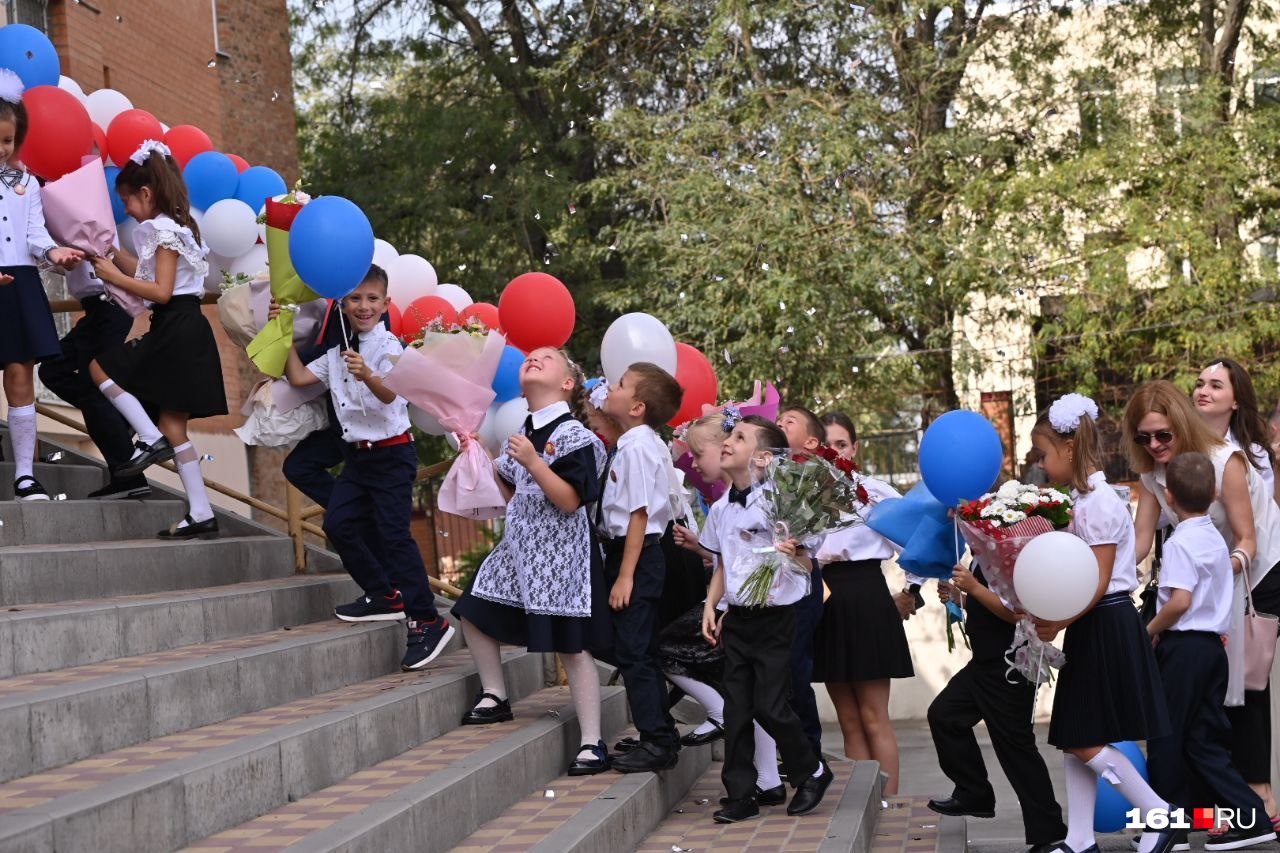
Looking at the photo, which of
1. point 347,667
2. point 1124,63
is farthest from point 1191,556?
point 1124,63

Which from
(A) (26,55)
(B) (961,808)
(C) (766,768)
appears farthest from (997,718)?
(A) (26,55)

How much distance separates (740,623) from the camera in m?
5.70

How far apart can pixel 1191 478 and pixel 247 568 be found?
4.34 metres

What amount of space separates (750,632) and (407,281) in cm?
282

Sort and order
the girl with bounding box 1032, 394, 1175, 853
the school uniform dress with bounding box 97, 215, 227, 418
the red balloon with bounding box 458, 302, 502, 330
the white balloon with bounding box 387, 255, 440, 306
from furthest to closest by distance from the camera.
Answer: the white balloon with bounding box 387, 255, 440, 306 < the school uniform dress with bounding box 97, 215, 227, 418 < the red balloon with bounding box 458, 302, 502, 330 < the girl with bounding box 1032, 394, 1175, 853

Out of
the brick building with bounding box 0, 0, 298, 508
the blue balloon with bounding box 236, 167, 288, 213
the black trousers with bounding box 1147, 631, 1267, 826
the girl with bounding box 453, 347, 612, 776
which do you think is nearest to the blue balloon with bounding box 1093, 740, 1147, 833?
the black trousers with bounding box 1147, 631, 1267, 826

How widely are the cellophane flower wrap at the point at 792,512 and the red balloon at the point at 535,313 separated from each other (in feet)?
4.59

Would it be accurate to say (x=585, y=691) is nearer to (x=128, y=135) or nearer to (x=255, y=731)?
(x=255, y=731)

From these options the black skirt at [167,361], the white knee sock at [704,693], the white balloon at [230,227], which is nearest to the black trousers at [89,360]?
the black skirt at [167,361]

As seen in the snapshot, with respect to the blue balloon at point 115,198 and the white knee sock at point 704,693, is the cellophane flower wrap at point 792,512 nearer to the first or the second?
the white knee sock at point 704,693

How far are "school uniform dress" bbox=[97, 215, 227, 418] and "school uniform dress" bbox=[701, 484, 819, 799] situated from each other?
280cm

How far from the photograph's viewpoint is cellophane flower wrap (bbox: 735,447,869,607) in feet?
18.1

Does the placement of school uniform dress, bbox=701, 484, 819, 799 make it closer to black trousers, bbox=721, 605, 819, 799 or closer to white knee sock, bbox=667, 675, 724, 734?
black trousers, bbox=721, 605, 819, 799

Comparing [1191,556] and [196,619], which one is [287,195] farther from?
[1191,556]
